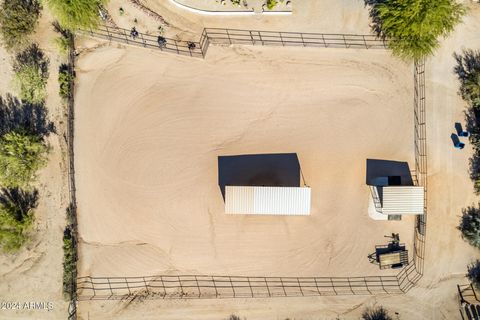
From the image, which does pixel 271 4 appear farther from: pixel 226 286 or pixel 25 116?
pixel 226 286

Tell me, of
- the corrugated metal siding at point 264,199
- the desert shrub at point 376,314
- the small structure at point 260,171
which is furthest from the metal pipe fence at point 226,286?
the small structure at point 260,171

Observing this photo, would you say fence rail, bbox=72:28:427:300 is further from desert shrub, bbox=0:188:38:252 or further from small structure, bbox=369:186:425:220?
desert shrub, bbox=0:188:38:252

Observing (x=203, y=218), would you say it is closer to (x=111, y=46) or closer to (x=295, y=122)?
(x=295, y=122)

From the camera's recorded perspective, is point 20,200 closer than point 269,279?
Yes

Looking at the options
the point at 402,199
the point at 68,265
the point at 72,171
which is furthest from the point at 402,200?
the point at 68,265

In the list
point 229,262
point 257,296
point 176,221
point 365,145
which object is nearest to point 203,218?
point 176,221

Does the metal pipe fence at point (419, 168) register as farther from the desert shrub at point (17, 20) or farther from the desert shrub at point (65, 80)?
the desert shrub at point (17, 20)
